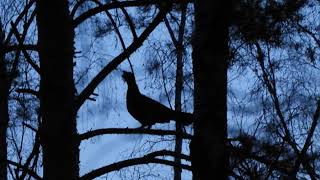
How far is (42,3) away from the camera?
11.3 ft

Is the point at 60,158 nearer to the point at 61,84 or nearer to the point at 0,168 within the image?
the point at 61,84

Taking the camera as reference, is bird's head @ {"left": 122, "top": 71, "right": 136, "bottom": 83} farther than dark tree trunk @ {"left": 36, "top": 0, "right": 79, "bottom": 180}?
Yes

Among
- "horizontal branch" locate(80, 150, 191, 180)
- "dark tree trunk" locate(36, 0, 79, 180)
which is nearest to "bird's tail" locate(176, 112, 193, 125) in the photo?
"horizontal branch" locate(80, 150, 191, 180)

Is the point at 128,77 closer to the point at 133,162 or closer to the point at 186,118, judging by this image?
the point at 186,118

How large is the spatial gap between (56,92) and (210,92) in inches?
40.4

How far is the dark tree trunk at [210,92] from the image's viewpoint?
2.71 metres

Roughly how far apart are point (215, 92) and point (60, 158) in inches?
42.8

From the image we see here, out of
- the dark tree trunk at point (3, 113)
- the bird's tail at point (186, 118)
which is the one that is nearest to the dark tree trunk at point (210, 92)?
the bird's tail at point (186, 118)

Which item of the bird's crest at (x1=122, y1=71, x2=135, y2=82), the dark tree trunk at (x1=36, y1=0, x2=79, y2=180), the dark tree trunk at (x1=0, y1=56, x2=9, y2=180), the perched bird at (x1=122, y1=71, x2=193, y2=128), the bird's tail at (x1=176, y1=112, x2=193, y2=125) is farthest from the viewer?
the dark tree trunk at (x1=0, y1=56, x2=9, y2=180)

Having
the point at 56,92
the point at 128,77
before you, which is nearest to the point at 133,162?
the point at 56,92

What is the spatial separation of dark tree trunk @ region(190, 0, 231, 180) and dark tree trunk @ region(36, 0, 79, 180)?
903 mm

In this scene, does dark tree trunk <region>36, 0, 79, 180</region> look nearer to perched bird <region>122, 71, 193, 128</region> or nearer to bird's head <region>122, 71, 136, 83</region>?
perched bird <region>122, 71, 193, 128</region>

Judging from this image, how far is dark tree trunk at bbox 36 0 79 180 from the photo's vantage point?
338 cm

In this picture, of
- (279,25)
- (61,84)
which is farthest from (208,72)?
(279,25)
